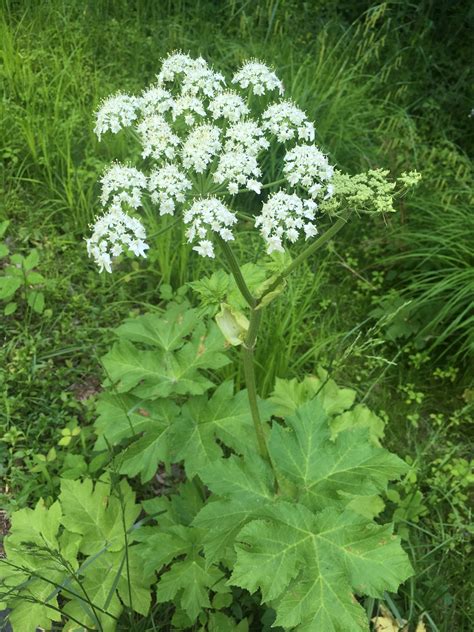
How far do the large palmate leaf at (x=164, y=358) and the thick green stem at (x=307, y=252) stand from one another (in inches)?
24.8

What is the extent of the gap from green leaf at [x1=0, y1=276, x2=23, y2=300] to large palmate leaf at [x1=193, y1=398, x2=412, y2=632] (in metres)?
1.66

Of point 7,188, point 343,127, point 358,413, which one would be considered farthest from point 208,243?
point 343,127

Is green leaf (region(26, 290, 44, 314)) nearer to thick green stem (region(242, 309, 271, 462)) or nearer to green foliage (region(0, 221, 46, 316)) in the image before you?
green foliage (region(0, 221, 46, 316))

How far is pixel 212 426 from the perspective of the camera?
7.12ft

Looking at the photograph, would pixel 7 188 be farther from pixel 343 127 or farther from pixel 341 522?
pixel 341 522

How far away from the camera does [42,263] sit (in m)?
3.37

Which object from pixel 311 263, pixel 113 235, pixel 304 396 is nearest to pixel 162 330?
pixel 304 396

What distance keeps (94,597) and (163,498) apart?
0.40 metres

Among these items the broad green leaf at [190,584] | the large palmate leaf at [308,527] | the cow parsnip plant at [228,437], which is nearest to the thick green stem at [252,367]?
the cow parsnip plant at [228,437]

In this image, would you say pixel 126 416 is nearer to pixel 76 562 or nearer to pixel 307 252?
pixel 76 562

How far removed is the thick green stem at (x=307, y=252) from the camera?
5.38ft

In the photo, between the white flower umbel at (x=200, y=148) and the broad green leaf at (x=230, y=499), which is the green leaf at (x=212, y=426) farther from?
the white flower umbel at (x=200, y=148)

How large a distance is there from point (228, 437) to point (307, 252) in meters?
0.83

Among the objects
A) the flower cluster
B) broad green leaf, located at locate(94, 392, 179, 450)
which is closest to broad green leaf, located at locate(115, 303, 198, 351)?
broad green leaf, located at locate(94, 392, 179, 450)
